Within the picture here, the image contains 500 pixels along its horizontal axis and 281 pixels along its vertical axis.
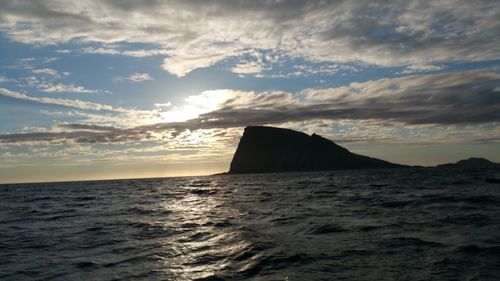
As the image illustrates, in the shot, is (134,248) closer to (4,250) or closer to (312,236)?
(4,250)

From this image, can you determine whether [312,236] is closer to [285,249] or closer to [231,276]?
[285,249]

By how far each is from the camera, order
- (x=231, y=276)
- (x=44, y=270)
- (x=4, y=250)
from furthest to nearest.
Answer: (x=4, y=250)
(x=44, y=270)
(x=231, y=276)

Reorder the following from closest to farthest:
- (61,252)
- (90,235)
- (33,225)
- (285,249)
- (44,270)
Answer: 1. (44,270)
2. (285,249)
3. (61,252)
4. (90,235)
5. (33,225)

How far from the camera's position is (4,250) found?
17562mm

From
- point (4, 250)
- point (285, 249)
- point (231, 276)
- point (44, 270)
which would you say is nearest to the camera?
point (231, 276)

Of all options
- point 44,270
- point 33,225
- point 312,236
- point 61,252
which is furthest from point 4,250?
point 312,236

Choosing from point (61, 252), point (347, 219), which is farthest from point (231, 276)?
point (347, 219)

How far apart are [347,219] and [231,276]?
37.8 feet

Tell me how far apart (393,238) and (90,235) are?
1473 centimetres

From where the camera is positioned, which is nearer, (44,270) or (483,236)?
(44,270)

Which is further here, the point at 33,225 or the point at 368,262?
the point at 33,225

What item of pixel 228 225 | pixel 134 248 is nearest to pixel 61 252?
pixel 134 248

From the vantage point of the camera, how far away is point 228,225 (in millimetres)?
21875

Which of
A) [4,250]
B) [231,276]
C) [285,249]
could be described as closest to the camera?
[231,276]
